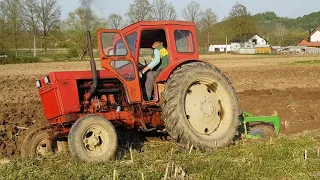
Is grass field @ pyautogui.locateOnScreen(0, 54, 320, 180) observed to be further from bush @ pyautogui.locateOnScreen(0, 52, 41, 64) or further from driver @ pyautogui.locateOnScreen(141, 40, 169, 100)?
bush @ pyautogui.locateOnScreen(0, 52, 41, 64)

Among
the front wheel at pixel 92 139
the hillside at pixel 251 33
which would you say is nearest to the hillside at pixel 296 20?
the hillside at pixel 251 33

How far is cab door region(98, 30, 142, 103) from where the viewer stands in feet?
24.3

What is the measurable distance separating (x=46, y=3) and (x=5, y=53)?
20951 mm

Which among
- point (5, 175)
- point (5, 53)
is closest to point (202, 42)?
point (5, 53)

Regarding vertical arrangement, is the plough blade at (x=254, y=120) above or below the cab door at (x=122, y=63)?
below

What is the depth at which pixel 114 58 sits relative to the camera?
740cm

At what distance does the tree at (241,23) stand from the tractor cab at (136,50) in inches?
3428

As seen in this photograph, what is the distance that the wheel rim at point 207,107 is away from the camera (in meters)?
7.62

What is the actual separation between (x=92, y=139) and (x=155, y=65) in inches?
71.9

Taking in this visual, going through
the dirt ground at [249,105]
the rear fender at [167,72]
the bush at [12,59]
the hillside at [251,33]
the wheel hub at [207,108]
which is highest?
the hillside at [251,33]

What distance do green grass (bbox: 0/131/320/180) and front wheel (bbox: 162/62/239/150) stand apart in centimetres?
33

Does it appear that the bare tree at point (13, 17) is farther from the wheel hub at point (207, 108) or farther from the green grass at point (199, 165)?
the green grass at point (199, 165)

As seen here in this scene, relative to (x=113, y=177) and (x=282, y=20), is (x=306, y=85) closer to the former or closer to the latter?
(x=113, y=177)

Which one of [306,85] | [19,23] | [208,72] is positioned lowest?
[306,85]
